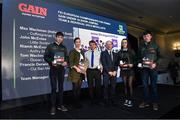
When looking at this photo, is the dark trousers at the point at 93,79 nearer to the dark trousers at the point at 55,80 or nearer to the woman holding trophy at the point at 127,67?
the woman holding trophy at the point at 127,67

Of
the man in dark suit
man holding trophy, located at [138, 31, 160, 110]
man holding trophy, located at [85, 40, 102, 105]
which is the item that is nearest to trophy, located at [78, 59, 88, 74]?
man holding trophy, located at [85, 40, 102, 105]

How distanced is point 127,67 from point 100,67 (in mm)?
527

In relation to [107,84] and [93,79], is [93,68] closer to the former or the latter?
[93,79]

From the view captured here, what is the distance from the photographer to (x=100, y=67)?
3.96 meters

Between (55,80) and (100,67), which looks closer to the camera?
(55,80)

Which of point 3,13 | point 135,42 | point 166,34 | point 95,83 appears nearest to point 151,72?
point 95,83

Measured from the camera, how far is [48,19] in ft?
13.1

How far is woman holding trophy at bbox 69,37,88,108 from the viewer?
12.0 feet

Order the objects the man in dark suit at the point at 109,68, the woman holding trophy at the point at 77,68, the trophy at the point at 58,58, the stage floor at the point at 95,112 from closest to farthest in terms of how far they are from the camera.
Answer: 1. the stage floor at the point at 95,112
2. the trophy at the point at 58,58
3. the woman holding trophy at the point at 77,68
4. the man in dark suit at the point at 109,68

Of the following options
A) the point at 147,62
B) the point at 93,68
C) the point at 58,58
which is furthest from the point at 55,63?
the point at 147,62

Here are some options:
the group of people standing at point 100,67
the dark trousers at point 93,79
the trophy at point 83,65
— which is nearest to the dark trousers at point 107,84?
the group of people standing at point 100,67

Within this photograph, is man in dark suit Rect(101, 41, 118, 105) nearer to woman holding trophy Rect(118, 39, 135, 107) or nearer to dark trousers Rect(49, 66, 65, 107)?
woman holding trophy Rect(118, 39, 135, 107)

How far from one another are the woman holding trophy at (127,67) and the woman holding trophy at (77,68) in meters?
0.68

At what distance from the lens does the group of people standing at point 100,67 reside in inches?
131
